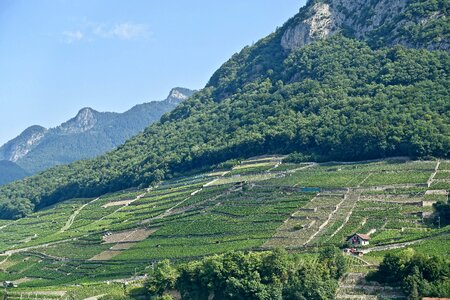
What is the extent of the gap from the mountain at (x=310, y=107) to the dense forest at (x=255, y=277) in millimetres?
31814

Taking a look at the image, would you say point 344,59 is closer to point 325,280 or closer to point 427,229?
point 427,229

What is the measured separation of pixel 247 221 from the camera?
7675cm

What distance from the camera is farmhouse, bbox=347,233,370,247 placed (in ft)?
206

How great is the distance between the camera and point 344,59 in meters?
121

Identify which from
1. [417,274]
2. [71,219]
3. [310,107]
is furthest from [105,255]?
[310,107]

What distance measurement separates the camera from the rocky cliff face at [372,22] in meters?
115

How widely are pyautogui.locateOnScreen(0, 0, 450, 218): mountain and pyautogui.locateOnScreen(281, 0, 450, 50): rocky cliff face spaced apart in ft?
0.67

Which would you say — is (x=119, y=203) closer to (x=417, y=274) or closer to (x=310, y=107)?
(x=310, y=107)

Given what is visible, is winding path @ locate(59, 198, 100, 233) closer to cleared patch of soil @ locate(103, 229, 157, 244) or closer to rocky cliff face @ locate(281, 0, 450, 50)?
cleared patch of soil @ locate(103, 229, 157, 244)

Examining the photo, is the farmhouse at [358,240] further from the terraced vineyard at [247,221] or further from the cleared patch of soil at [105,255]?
the cleared patch of soil at [105,255]

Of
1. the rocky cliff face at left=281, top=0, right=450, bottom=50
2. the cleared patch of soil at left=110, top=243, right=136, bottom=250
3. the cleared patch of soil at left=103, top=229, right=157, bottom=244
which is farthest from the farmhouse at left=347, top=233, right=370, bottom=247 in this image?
the rocky cliff face at left=281, top=0, right=450, bottom=50

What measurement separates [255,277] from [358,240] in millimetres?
10766

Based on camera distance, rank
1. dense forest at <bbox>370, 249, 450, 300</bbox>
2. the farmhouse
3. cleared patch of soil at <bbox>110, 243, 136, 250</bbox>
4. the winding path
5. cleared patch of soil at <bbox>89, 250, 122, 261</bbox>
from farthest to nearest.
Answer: the winding path, cleared patch of soil at <bbox>110, 243, 136, 250</bbox>, cleared patch of soil at <bbox>89, 250, 122, 261</bbox>, the farmhouse, dense forest at <bbox>370, 249, 450, 300</bbox>

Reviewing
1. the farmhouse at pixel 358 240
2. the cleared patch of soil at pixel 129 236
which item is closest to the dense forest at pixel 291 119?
the farmhouse at pixel 358 240
